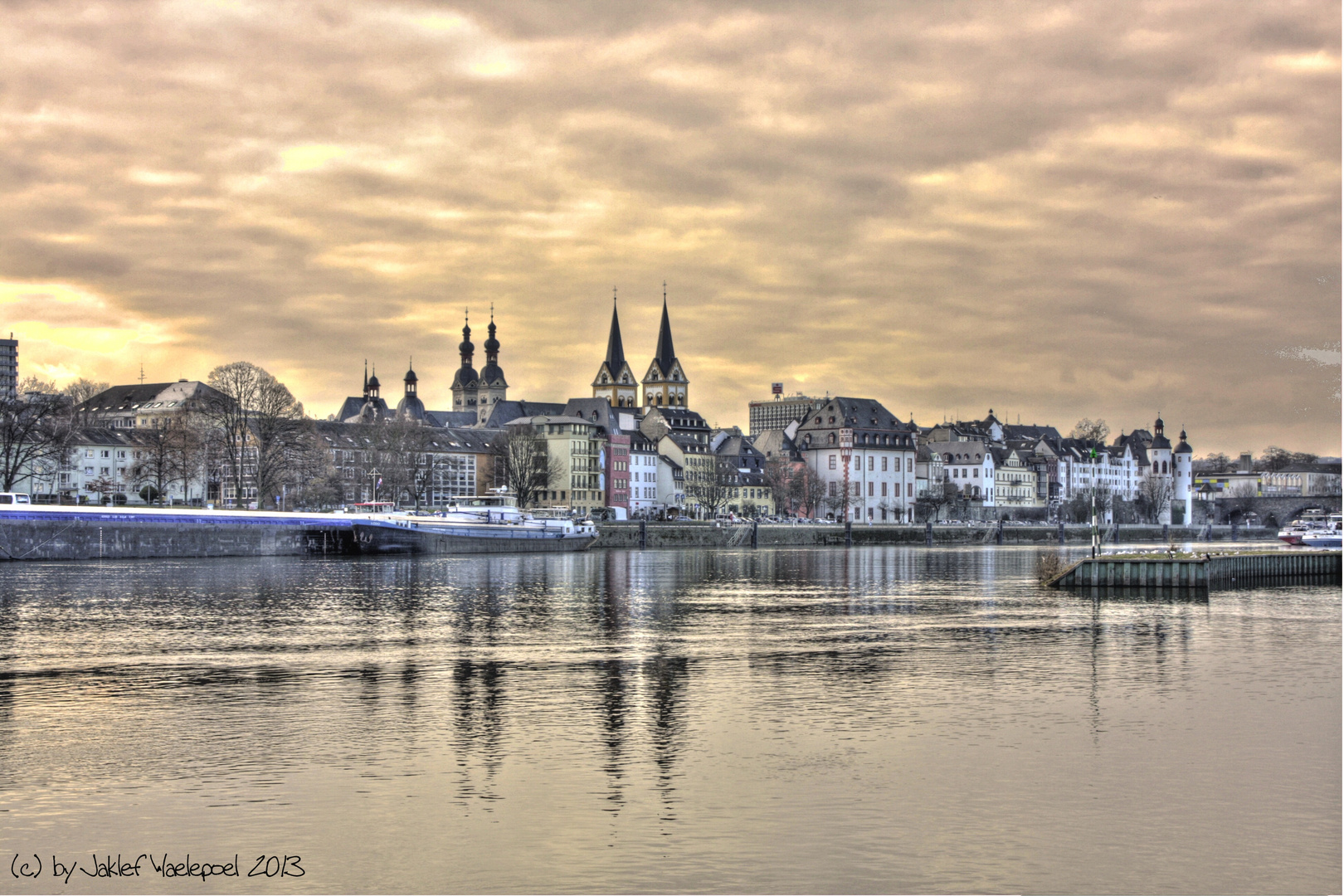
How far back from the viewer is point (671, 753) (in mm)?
22938

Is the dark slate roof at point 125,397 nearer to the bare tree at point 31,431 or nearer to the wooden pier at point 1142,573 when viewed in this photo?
the bare tree at point 31,431

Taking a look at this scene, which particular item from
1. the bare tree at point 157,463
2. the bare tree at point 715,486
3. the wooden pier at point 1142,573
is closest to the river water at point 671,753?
the wooden pier at point 1142,573

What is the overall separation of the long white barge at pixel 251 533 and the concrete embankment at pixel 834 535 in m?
16.7

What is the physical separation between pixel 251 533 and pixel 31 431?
59.8 feet

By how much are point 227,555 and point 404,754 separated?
76.1 m

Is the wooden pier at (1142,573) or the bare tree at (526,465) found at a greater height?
the bare tree at (526,465)

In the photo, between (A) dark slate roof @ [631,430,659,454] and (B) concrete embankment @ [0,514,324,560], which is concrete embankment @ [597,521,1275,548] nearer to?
(A) dark slate roof @ [631,430,659,454]

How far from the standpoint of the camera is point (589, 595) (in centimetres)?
6003

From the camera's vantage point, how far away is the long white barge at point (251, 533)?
8712 centimetres

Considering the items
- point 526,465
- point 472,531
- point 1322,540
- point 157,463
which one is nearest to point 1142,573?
point 472,531

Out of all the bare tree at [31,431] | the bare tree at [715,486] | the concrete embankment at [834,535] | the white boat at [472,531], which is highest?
the bare tree at [31,431]

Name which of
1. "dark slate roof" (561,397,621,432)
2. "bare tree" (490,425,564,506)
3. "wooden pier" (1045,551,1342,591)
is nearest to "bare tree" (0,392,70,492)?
"bare tree" (490,425,564,506)

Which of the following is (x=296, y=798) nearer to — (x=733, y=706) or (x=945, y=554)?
(x=733, y=706)

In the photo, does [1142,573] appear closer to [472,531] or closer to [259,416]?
[472,531]
